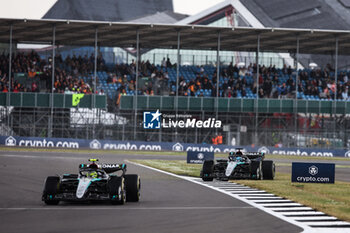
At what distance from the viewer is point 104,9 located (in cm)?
12481

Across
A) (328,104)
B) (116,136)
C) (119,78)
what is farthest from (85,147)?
(328,104)

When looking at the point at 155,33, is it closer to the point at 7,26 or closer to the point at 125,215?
the point at 7,26

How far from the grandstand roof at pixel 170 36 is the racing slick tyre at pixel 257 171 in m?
32.2

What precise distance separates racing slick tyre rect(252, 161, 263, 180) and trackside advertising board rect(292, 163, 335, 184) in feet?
5.82

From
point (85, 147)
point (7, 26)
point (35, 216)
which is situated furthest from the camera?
point (7, 26)

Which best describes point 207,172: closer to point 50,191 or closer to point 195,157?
point 50,191

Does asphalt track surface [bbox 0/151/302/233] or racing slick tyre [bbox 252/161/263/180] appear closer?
asphalt track surface [bbox 0/151/302/233]

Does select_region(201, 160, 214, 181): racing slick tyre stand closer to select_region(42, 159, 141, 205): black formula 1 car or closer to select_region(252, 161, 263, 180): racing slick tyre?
select_region(252, 161, 263, 180): racing slick tyre

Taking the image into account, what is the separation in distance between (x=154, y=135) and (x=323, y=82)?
17.9 metres

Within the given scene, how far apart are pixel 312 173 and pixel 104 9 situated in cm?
10552

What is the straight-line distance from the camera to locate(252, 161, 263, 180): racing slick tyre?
2453cm

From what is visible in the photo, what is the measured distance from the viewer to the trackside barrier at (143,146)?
52938 millimetres

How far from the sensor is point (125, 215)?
13328 millimetres

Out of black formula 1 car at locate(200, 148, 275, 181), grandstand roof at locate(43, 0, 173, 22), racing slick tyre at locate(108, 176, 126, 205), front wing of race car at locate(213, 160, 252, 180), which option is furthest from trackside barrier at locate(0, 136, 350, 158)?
grandstand roof at locate(43, 0, 173, 22)
